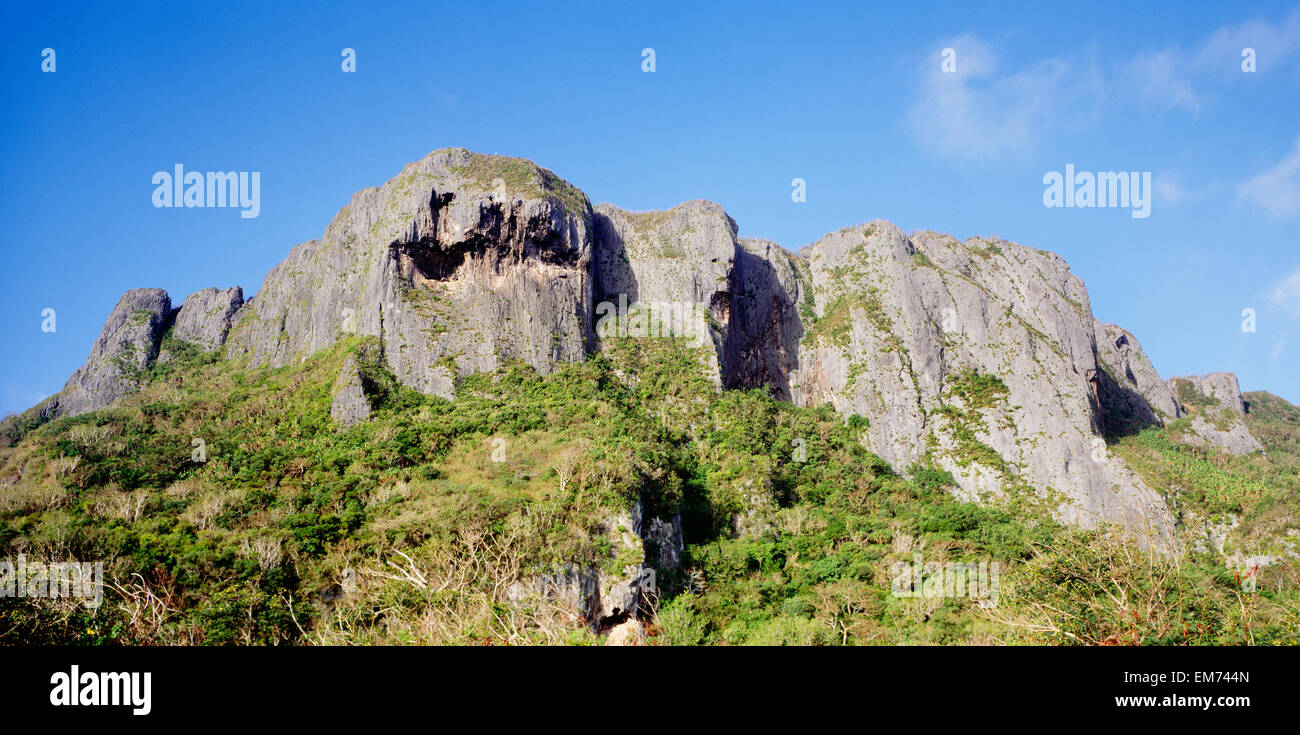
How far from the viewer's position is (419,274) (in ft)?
148

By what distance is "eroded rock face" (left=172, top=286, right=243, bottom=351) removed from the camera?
62.0m

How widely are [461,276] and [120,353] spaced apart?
40.1 m

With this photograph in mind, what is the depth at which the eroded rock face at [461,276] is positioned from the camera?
1687 inches

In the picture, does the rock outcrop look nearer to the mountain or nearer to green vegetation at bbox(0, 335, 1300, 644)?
the mountain

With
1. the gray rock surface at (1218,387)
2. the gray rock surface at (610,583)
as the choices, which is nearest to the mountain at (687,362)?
the gray rock surface at (610,583)

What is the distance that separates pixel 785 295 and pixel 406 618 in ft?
163

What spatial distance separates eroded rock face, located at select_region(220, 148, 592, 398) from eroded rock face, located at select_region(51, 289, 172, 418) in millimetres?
19930

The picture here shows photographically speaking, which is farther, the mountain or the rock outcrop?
the rock outcrop

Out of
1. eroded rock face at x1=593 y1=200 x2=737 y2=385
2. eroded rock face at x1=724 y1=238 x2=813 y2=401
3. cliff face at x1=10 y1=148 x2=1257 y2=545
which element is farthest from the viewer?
eroded rock face at x1=724 y1=238 x2=813 y2=401

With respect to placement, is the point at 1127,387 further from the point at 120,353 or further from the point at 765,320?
the point at 120,353

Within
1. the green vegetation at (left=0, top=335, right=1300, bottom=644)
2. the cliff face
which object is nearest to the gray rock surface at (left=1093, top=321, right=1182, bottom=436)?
the cliff face

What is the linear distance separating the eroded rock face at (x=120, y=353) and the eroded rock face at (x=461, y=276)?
19.9m
